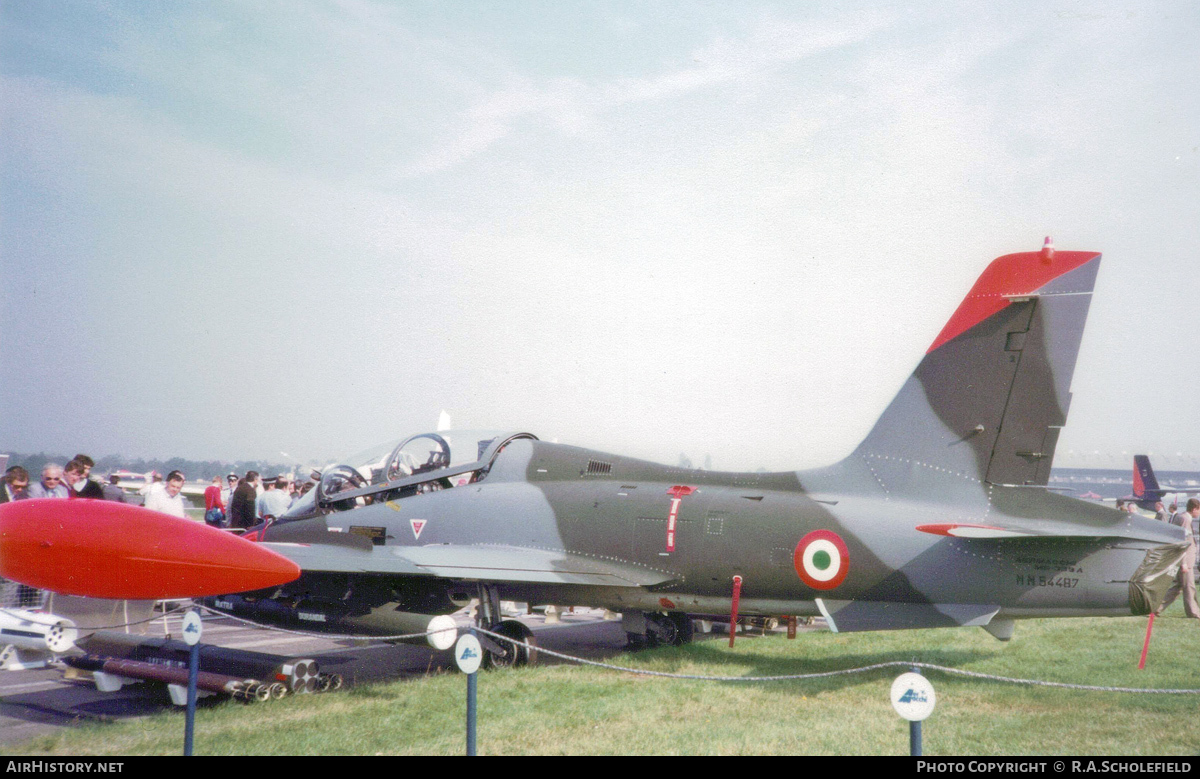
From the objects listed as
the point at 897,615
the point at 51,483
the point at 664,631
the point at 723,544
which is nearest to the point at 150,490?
the point at 51,483

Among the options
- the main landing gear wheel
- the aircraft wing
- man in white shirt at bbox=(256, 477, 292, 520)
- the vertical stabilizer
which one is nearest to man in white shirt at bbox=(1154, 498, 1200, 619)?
the aircraft wing

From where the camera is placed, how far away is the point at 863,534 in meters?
7.63

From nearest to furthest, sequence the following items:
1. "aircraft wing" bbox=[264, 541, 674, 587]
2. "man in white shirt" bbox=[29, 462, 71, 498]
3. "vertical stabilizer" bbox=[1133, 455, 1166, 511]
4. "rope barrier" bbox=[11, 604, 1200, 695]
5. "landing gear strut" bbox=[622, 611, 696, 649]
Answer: "rope barrier" bbox=[11, 604, 1200, 695] → "aircraft wing" bbox=[264, 541, 674, 587] → "man in white shirt" bbox=[29, 462, 71, 498] → "landing gear strut" bbox=[622, 611, 696, 649] → "vertical stabilizer" bbox=[1133, 455, 1166, 511]

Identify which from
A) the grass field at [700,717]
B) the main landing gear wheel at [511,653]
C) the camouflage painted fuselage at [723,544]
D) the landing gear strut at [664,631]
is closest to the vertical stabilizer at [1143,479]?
the grass field at [700,717]

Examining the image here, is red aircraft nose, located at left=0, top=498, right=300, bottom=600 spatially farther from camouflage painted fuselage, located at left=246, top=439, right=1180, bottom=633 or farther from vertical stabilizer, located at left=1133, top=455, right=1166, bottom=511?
vertical stabilizer, located at left=1133, top=455, right=1166, bottom=511

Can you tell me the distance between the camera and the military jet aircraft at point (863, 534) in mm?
7098

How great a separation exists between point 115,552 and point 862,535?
19.6 feet

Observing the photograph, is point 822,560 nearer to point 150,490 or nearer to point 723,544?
point 723,544

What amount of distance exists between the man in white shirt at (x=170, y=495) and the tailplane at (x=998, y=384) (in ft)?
27.2

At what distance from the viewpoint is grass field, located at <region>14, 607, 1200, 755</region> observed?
5520 millimetres

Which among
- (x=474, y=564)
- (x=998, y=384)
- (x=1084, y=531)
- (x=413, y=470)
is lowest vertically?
(x=474, y=564)

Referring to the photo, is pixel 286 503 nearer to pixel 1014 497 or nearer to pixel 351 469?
pixel 351 469

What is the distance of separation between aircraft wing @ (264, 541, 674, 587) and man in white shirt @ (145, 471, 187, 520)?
2.82 m
